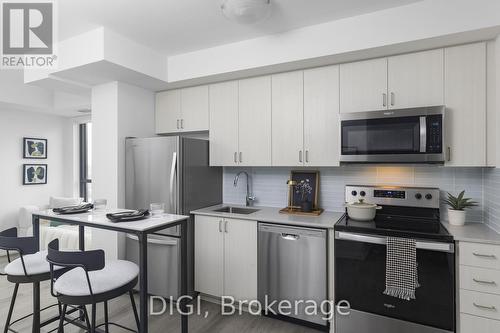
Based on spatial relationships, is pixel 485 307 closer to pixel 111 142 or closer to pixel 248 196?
pixel 248 196

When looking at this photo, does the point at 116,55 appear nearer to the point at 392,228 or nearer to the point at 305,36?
the point at 305,36

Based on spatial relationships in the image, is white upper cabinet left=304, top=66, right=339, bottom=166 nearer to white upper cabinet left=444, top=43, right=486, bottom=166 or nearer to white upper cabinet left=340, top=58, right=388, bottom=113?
white upper cabinet left=340, top=58, right=388, bottom=113

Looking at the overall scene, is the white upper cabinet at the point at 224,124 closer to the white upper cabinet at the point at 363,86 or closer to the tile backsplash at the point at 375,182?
the tile backsplash at the point at 375,182

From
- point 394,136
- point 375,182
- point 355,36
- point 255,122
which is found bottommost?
point 375,182

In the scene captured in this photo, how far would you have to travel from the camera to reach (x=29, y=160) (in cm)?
479

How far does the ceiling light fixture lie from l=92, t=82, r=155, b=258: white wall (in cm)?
171

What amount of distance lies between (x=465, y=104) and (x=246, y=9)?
1779 millimetres

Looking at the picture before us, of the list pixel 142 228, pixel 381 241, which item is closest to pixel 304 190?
pixel 381 241

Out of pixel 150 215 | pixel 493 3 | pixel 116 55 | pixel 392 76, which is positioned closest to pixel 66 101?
pixel 116 55

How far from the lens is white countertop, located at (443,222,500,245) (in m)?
1.79

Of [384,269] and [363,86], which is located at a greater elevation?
[363,86]

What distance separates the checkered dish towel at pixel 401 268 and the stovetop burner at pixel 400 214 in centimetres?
6

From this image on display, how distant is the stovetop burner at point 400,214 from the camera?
200 cm

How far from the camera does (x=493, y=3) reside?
186 centimetres
